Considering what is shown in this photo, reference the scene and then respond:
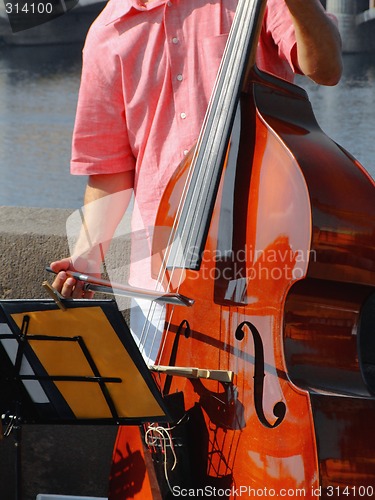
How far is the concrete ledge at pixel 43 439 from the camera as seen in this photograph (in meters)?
2.16

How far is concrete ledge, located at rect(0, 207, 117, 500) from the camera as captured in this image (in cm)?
216

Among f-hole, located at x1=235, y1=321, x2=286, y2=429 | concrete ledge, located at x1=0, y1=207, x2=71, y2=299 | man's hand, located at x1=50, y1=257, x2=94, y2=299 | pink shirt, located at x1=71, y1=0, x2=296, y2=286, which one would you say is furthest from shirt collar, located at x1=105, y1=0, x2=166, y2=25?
concrete ledge, located at x1=0, y1=207, x2=71, y2=299

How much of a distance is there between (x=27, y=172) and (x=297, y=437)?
1.15 metres

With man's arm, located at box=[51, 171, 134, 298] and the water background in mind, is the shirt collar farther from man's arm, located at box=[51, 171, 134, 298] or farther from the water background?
the water background

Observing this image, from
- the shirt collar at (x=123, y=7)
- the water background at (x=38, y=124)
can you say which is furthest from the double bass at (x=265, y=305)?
the water background at (x=38, y=124)

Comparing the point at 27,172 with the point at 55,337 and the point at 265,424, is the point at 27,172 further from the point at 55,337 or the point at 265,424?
the point at 265,424

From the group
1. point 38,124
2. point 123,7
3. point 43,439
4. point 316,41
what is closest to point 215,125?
point 316,41

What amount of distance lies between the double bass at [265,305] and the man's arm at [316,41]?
0.05 meters

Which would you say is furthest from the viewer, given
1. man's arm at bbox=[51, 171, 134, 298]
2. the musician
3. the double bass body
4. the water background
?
Result: the water background

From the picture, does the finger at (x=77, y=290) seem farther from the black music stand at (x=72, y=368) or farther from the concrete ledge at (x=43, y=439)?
the concrete ledge at (x=43, y=439)

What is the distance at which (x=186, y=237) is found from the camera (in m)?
1.34

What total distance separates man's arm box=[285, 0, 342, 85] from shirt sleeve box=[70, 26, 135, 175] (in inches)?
13.6

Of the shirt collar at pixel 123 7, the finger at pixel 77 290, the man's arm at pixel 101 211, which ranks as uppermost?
the shirt collar at pixel 123 7

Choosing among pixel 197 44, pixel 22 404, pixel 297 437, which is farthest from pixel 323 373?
pixel 197 44
